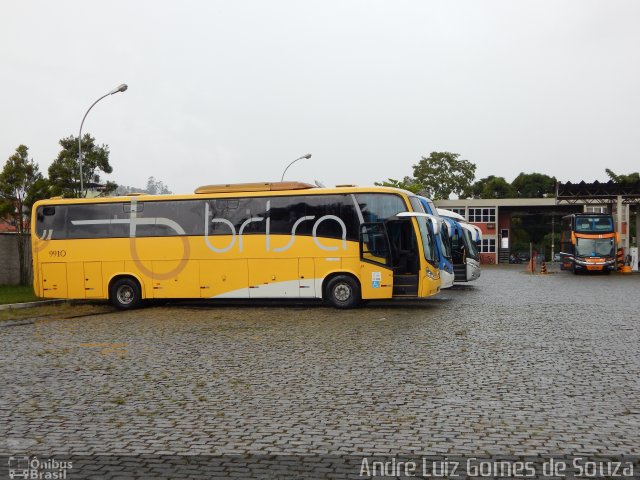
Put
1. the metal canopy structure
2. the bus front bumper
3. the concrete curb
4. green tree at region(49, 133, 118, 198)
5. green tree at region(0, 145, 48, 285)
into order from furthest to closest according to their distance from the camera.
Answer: the metal canopy structure → the bus front bumper → green tree at region(49, 133, 118, 198) → green tree at region(0, 145, 48, 285) → the concrete curb

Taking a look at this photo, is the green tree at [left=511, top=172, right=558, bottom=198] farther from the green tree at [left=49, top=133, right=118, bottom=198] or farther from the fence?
the fence

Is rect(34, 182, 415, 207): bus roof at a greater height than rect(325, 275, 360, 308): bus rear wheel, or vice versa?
rect(34, 182, 415, 207): bus roof

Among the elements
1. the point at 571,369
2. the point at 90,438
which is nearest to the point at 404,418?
the point at 90,438

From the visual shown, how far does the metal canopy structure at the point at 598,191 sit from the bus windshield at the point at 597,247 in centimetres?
595

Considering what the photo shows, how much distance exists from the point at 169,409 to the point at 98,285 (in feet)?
44.9

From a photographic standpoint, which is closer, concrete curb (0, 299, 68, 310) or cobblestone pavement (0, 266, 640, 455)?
cobblestone pavement (0, 266, 640, 455)

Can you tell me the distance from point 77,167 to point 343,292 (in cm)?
1882

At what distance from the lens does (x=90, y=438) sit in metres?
5.61

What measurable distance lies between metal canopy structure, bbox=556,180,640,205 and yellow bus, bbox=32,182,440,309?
101ft

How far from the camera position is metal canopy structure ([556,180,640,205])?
44.6 meters

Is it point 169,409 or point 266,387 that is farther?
point 266,387

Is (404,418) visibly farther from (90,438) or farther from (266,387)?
(90,438)

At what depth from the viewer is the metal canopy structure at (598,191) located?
4459 cm

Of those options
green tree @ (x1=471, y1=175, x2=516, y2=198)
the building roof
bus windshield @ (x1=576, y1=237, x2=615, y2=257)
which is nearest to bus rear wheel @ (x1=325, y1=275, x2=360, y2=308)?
bus windshield @ (x1=576, y1=237, x2=615, y2=257)
